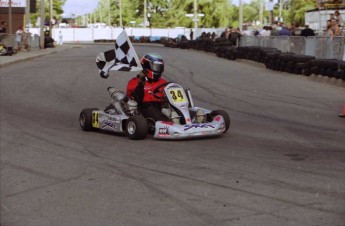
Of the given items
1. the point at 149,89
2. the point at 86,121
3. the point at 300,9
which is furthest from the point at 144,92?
the point at 300,9

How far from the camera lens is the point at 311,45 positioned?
24125mm

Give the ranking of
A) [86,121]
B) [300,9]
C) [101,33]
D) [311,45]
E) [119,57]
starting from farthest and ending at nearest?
1. [101,33]
2. [300,9]
3. [311,45]
4. [119,57]
5. [86,121]

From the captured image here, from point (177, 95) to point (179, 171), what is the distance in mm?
2608

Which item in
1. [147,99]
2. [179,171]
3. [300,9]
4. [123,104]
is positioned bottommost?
[179,171]

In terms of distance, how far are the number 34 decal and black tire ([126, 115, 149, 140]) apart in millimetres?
525

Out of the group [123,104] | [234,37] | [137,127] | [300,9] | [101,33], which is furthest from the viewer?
[101,33]

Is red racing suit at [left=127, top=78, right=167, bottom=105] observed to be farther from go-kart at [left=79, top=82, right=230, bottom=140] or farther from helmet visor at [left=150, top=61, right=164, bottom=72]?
helmet visor at [left=150, top=61, right=164, bottom=72]

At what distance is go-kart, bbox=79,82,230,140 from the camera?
9250mm

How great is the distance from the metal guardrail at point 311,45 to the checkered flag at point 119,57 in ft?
35.4

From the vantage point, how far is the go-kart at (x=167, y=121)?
364 inches

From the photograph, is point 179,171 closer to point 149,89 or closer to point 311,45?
point 149,89

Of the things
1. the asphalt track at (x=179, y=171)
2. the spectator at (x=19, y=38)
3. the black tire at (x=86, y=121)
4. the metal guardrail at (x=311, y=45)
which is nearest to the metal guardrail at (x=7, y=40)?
the spectator at (x=19, y=38)

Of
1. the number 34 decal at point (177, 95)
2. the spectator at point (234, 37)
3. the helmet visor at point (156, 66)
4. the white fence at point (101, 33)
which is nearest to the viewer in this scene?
the number 34 decal at point (177, 95)

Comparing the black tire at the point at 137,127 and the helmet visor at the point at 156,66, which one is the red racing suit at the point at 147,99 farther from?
the black tire at the point at 137,127
